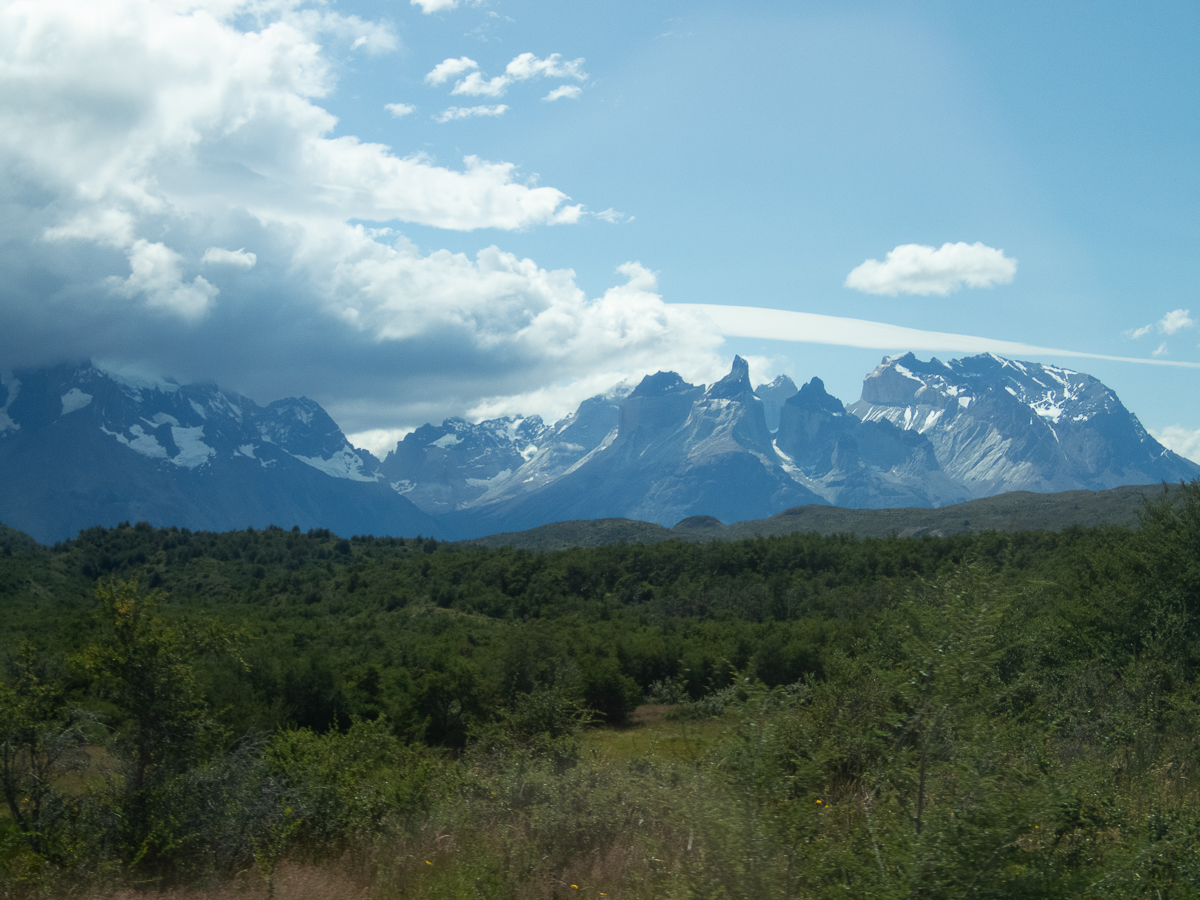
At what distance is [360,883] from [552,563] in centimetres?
8233

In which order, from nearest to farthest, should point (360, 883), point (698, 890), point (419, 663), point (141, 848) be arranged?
point (698, 890)
point (360, 883)
point (141, 848)
point (419, 663)

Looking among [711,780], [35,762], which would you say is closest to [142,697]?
[35,762]

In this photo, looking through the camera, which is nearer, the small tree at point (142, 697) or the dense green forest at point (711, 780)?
the dense green forest at point (711, 780)

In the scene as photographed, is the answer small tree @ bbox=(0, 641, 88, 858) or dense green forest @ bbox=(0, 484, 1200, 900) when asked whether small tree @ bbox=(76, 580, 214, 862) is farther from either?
small tree @ bbox=(0, 641, 88, 858)

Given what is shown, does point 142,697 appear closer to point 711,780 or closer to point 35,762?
point 35,762

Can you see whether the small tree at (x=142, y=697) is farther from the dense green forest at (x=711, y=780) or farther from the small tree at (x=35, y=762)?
the small tree at (x=35, y=762)

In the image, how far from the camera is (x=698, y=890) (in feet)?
18.4

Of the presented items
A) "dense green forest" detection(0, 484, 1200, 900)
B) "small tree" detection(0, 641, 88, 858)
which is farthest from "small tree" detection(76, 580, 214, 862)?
"small tree" detection(0, 641, 88, 858)

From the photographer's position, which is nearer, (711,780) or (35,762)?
(711,780)

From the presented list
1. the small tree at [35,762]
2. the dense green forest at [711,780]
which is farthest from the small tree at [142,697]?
the small tree at [35,762]

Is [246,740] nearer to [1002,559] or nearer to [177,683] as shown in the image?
[177,683]

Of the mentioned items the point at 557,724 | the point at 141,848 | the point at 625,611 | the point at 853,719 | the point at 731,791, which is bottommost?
the point at 625,611

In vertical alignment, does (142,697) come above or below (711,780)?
below

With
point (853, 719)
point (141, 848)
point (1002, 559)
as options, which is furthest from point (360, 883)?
point (1002, 559)
